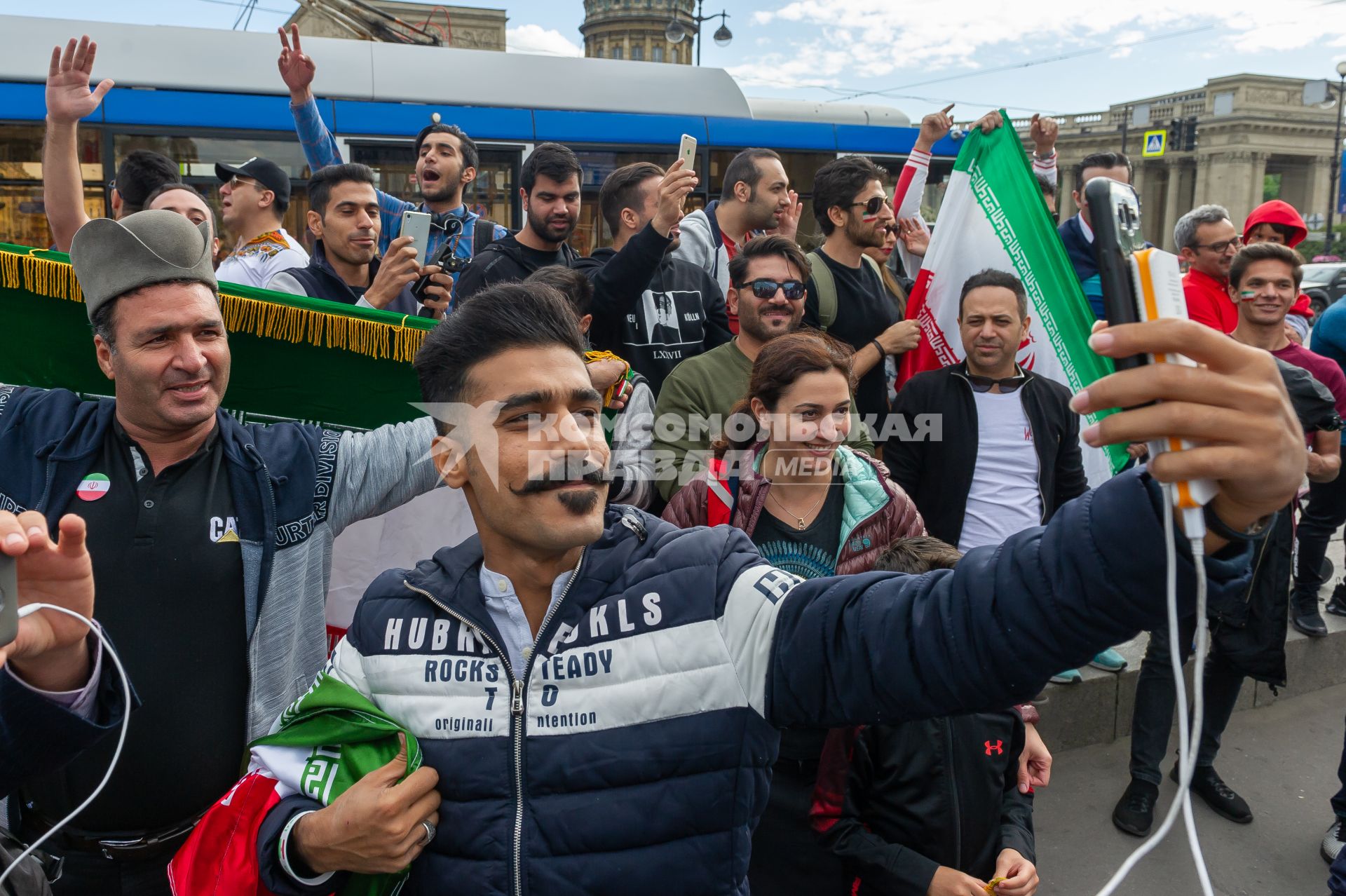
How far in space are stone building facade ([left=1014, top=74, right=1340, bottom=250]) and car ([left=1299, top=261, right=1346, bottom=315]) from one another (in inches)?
1273

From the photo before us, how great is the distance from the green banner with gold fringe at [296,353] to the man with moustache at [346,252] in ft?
1.12

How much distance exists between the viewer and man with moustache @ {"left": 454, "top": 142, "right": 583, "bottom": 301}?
4.31 meters

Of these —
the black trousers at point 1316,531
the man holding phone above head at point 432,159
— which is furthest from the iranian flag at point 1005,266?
the man holding phone above head at point 432,159

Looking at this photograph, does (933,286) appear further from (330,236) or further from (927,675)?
(927,675)

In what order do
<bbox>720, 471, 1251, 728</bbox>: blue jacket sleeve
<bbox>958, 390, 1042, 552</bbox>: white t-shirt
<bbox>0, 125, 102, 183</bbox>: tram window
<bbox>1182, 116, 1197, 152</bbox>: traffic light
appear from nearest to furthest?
<bbox>720, 471, 1251, 728</bbox>: blue jacket sleeve < <bbox>958, 390, 1042, 552</bbox>: white t-shirt < <bbox>0, 125, 102, 183</bbox>: tram window < <bbox>1182, 116, 1197, 152</bbox>: traffic light

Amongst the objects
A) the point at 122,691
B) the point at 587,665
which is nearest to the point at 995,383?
the point at 587,665

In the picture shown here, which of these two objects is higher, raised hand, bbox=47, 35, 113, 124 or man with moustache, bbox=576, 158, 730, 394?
raised hand, bbox=47, 35, 113, 124

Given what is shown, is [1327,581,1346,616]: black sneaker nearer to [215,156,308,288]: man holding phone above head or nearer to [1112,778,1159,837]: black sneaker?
[1112,778,1159,837]: black sneaker

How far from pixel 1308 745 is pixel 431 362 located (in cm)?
472

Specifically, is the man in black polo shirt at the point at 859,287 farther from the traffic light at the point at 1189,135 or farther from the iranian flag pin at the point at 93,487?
the traffic light at the point at 1189,135

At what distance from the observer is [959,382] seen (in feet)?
12.9

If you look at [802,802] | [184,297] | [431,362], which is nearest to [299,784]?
[431,362]

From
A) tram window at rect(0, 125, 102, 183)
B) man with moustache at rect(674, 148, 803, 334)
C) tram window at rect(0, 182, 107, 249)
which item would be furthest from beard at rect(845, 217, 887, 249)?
tram window at rect(0, 125, 102, 183)

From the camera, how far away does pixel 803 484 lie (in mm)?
3002
